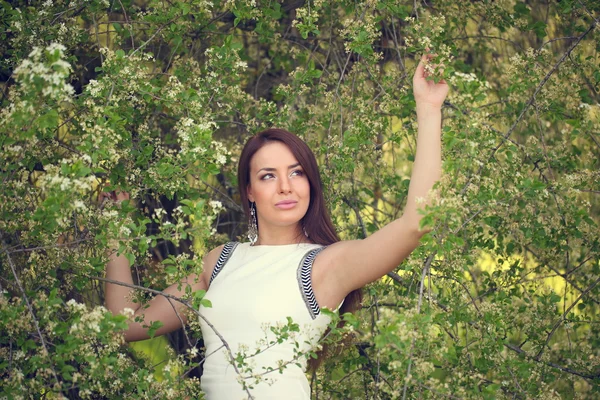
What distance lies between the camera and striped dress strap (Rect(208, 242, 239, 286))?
318 centimetres

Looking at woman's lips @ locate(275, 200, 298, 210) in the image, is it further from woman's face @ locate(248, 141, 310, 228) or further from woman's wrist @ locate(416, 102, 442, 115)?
woman's wrist @ locate(416, 102, 442, 115)

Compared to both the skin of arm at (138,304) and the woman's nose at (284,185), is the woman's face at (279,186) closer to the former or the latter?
the woman's nose at (284,185)

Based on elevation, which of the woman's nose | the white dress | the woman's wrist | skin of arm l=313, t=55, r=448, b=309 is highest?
the woman's wrist

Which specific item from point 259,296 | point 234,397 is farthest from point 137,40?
point 234,397

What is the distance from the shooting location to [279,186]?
3105 mm

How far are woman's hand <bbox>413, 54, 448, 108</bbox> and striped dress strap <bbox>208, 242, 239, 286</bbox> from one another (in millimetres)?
1017

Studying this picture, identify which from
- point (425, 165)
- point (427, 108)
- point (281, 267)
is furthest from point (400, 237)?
point (281, 267)

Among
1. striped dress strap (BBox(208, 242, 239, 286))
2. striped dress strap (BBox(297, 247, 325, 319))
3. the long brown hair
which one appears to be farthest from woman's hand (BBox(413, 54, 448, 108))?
striped dress strap (BBox(208, 242, 239, 286))

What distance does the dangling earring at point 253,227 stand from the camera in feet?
10.7

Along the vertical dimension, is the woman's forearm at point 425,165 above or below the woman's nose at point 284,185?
below

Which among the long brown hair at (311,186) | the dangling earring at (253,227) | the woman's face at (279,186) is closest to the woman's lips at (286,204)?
the woman's face at (279,186)

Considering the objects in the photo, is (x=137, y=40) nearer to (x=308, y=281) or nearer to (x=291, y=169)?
(x=291, y=169)

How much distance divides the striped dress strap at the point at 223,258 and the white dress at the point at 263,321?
12 cm

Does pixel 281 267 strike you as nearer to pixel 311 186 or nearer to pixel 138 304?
pixel 311 186
